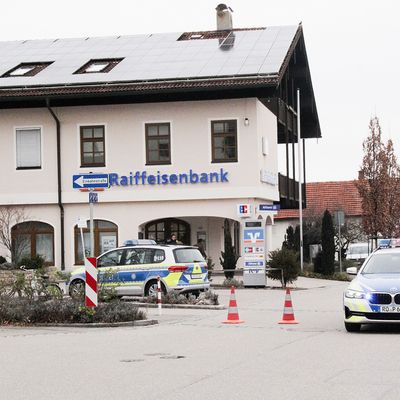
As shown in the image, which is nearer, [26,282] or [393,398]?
[393,398]

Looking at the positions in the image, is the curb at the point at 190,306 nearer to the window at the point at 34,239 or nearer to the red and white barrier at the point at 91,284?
the red and white barrier at the point at 91,284

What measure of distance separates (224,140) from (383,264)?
21.2 metres

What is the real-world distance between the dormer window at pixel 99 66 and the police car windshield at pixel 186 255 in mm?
15668

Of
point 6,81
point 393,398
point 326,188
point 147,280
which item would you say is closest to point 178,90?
point 6,81

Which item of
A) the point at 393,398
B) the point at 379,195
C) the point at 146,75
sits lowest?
the point at 393,398

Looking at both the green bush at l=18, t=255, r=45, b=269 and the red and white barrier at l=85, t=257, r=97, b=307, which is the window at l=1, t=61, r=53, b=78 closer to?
the green bush at l=18, t=255, r=45, b=269

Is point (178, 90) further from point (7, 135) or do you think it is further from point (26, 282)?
point (26, 282)

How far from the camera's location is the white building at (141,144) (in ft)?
128

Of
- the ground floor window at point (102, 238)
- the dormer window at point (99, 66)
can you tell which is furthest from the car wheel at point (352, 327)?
the dormer window at point (99, 66)

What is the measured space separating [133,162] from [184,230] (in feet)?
13.8

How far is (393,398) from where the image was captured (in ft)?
32.2

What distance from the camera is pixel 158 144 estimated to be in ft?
131

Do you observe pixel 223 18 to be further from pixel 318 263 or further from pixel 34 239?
pixel 34 239

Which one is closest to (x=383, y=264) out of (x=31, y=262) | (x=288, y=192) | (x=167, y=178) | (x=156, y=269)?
(x=156, y=269)
